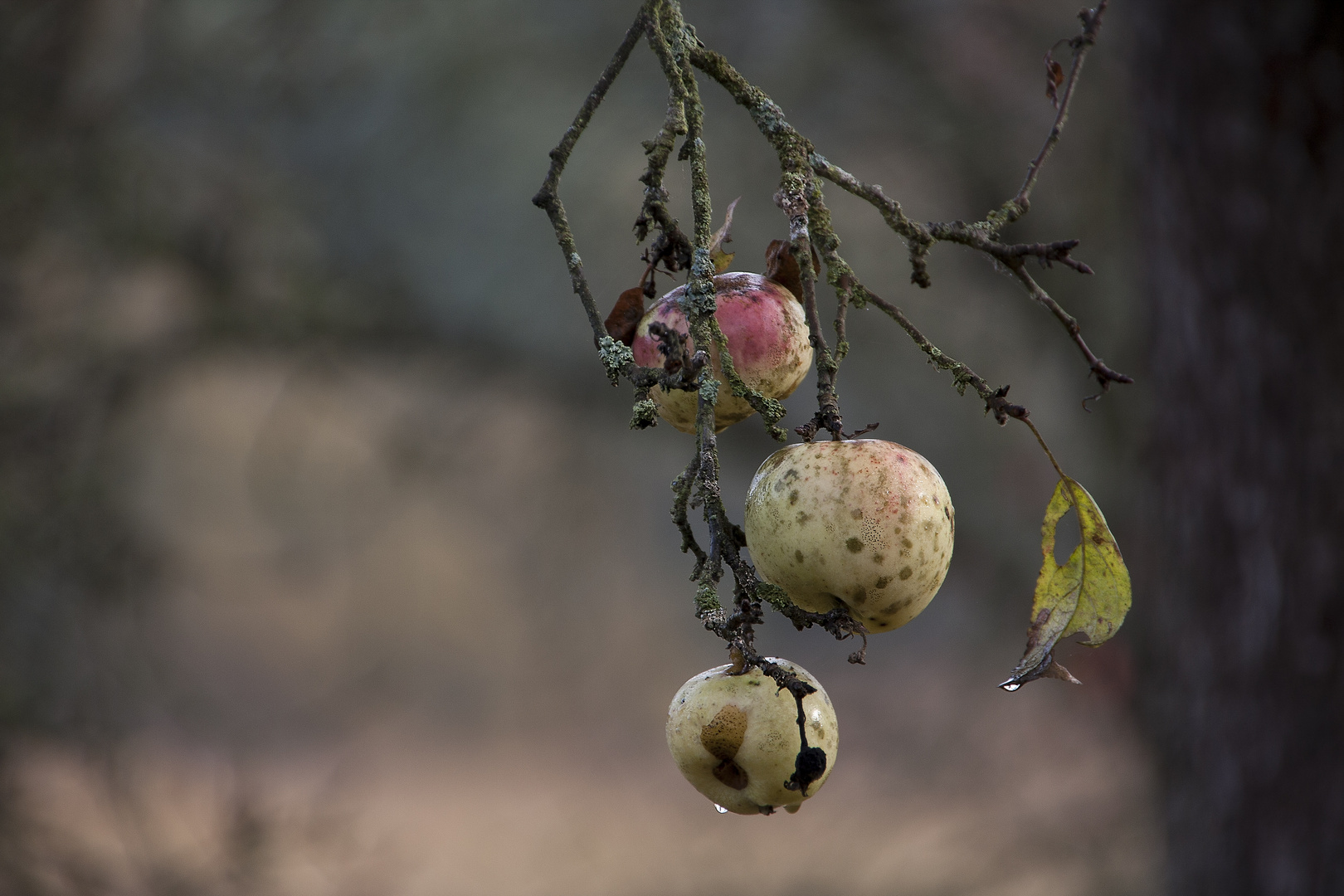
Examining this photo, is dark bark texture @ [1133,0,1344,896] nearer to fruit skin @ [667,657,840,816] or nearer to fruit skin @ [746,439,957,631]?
fruit skin @ [746,439,957,631]

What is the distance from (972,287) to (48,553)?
14.0 ft

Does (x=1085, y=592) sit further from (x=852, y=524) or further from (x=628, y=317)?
(x=628, y=317)

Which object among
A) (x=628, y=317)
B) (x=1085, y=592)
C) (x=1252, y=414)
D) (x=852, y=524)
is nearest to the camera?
(x=852, y=524)

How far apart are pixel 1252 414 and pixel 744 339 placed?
2.50 meters

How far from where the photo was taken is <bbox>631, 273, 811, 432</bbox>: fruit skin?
98cm

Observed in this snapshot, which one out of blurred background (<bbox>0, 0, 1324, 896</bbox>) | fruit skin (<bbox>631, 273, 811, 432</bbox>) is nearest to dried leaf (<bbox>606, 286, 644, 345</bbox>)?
fruit skin (<bbox>631, 273, 811, 432</bbox>)

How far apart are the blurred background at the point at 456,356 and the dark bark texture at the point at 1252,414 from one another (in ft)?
1.59

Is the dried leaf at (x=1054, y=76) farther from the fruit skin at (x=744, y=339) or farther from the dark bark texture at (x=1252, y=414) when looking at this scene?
the dark bark texture at (x=1252, y=414)

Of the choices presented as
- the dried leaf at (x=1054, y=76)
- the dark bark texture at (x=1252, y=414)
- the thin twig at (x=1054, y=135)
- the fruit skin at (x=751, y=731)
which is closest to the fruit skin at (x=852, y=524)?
the fruit skin at (x=751, y=731)

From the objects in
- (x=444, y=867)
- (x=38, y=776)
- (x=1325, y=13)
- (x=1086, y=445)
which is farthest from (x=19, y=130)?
(x=444, y=867)

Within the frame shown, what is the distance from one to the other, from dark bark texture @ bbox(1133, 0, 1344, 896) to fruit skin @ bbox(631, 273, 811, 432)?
220 centimetres

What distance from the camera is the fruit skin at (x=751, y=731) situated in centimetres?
83

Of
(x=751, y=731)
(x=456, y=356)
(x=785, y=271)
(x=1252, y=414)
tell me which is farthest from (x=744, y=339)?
(x=456, y=356)

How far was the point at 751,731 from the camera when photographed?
2.75ft
